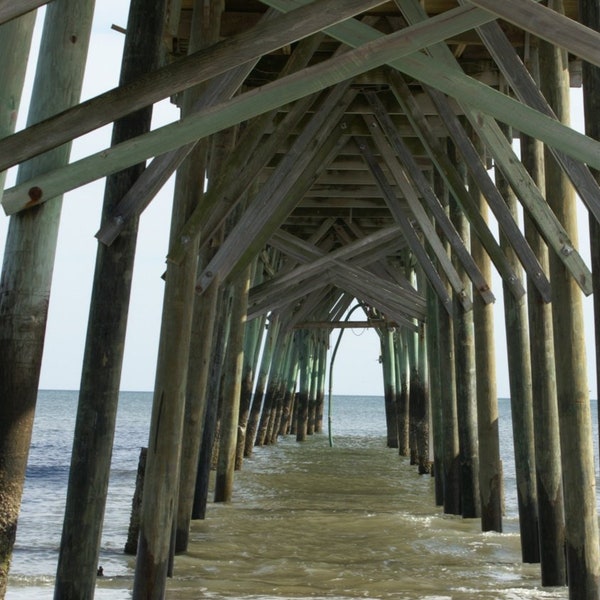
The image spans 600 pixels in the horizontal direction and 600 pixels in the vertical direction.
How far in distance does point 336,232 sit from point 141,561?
8.76 m

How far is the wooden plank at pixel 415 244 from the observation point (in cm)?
768

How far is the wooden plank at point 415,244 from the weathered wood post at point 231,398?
5.22 feet

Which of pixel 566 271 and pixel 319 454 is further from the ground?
pixel 566 271

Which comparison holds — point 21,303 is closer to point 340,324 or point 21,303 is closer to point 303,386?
point 340,324

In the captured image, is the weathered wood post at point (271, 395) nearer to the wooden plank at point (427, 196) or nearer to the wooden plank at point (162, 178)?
the wooden plank at point (427, 196)

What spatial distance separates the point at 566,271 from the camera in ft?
14.1

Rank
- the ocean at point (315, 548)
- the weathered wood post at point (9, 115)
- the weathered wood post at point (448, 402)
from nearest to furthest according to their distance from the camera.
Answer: the weathered wood post at point (9, 115), the ocean at point (315, 548), the weathered wood post at point (448, 402)

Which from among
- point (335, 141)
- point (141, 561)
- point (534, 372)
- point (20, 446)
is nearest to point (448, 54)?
point (534, 372)

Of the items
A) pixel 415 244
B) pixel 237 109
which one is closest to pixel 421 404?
pixel 415 244

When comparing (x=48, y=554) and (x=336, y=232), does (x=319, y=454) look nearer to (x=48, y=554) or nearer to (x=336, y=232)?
(x=336, y=232)

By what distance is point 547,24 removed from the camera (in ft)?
7.95

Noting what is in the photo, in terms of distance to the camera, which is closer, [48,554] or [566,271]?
[566,271]

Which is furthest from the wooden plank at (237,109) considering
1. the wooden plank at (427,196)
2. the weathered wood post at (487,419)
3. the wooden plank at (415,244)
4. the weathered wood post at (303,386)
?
the weathered wood post at (303,386)

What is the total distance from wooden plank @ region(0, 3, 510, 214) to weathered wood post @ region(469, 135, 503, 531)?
4.13 meters
